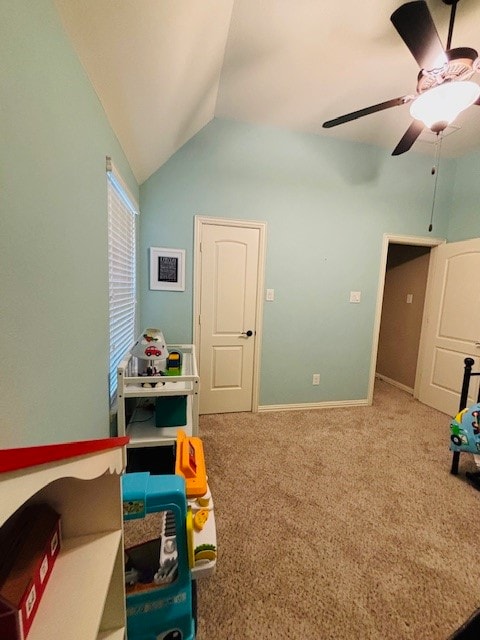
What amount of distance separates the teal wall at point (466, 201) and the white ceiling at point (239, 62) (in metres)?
0.56

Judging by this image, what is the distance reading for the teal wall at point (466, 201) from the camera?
9.89ft

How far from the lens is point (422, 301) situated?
3.71 m

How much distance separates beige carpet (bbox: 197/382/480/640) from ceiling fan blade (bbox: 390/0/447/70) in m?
2.62

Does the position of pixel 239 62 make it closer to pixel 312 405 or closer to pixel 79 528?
pixel 79 528

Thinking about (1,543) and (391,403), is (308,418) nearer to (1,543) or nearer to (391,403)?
(391,403)

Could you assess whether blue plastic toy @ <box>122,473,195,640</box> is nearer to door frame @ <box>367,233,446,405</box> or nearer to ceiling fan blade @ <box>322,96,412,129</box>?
ceiling fan blade @ <box>322,96,412,129</box>

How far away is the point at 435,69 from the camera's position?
4.89 feet

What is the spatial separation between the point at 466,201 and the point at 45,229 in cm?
413

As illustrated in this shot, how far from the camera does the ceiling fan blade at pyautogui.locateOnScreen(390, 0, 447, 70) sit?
117 cm

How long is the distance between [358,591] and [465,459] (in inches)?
68.8

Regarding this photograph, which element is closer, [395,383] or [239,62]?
[239,62]

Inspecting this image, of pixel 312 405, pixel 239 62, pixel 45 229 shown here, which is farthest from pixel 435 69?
pixel 312 405

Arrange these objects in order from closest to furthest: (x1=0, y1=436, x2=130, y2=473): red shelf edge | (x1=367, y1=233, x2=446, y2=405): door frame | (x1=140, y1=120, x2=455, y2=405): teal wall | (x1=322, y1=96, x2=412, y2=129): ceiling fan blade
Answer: (x1=0, y1=436, x2=130, y2=473): red shelf edge
(x1=322, y1=96, x2=412, y2=129): ceiling fan blade
(x1=140, y1=120, x2=455, y2=405): teal wall
(x1=367, y1=233, x2=446, y2=405): door frame

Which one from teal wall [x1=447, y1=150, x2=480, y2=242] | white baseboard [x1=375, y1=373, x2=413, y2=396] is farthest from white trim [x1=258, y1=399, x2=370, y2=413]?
teal wall [x1=447, y1=150, x2=480, y2=242]
